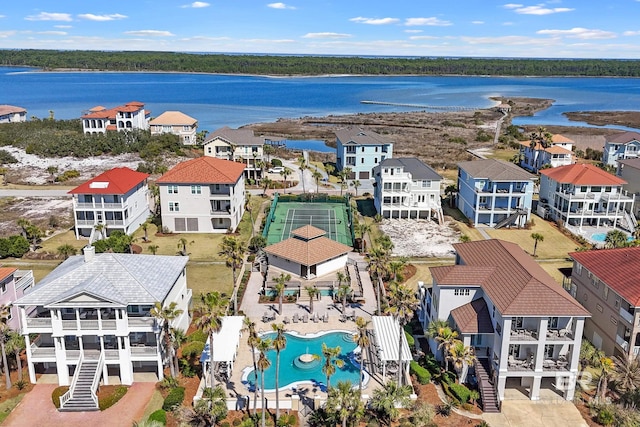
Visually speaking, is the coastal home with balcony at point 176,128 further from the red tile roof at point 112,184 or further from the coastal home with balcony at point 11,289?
the coastal home with balcony at point 11,289

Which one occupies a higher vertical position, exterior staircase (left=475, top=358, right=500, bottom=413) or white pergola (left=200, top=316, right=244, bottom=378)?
white pergola (left=200, top=316, right=244, bottom=378)

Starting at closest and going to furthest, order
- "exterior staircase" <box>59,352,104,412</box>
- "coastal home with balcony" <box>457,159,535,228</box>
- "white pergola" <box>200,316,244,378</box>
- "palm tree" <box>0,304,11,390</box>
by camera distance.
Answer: "exterior staircase" <box>59,352,104,412</box> → "palm tree" <box>0,304,11,390</box> → "white pergola" <box>200,316,244,378</box> → "coastal home with balcony" <box>457,159,535,228</box>

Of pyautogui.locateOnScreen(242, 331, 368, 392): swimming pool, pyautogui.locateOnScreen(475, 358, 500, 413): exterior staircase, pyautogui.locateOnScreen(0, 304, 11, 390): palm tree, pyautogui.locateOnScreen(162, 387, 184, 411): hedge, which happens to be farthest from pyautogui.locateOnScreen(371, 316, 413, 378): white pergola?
pyautogui.locateOnScreen(0, 304, 11, 390): palm tree

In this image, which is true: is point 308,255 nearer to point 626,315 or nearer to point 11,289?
point 11,289

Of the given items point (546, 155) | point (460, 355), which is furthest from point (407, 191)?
point (460, 355)

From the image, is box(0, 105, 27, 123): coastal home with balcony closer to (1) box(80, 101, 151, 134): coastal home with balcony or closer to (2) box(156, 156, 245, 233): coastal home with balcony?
(1) box(80, 101, 151, 134): coastal home with balcony

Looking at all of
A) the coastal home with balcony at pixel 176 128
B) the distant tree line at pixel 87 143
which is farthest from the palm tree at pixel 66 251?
the coastal home with balcony at pixel 176 128

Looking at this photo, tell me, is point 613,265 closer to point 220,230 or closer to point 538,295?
point 538,295
